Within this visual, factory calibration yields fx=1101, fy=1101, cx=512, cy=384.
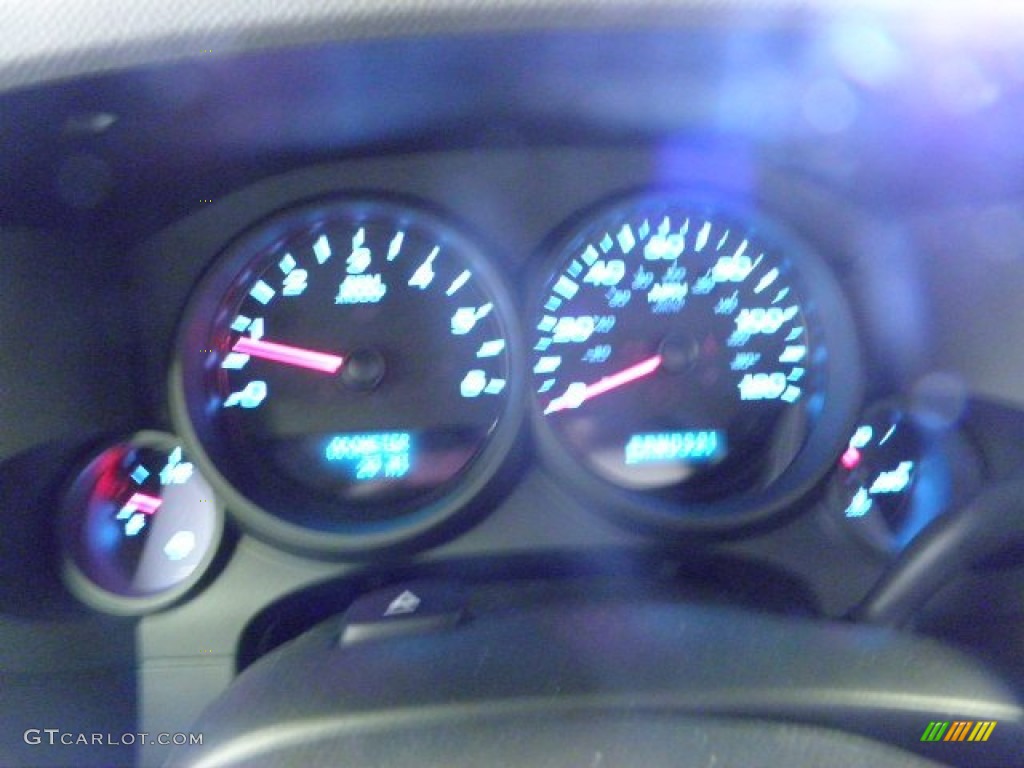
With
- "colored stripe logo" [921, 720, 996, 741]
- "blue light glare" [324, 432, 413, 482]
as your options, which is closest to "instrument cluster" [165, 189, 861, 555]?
"blue light glare" [324, 432, 413, 482]

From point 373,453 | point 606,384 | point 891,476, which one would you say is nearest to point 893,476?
point 891,476

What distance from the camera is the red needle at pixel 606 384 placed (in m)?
1.87

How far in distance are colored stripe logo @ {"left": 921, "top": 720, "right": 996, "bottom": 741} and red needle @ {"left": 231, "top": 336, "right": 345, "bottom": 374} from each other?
106 centimetres

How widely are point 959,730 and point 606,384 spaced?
857mm

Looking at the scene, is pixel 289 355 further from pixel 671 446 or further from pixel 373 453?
pixel 671 446

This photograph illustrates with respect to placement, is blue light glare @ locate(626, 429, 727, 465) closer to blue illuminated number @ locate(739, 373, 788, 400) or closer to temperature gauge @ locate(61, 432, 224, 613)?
blue illuminated number @ locate(739, 373, 788, 400)

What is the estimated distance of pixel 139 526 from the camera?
5.73ft

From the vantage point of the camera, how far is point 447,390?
1853mm

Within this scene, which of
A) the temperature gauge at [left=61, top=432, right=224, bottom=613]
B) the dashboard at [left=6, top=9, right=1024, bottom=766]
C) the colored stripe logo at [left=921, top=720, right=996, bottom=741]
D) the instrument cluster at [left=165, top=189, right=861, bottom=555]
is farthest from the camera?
the instrument cluster at [left=165, top=189, right=861, bottom=555]

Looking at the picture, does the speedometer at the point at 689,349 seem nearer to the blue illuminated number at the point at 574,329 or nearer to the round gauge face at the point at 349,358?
the blue illuminated number at the point at 574,329

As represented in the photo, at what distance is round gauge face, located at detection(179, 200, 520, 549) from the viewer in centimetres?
184

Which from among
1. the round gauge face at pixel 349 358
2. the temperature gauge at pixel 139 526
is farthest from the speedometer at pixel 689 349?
the temperature gauge at pixel 139 526

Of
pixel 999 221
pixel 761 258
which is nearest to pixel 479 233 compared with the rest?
pixel 761 258

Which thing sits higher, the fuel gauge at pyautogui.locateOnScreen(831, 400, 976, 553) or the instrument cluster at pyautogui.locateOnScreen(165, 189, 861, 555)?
the instrument cluster at pyautogui.locateOnScreen(165, 189, 861, 555)
